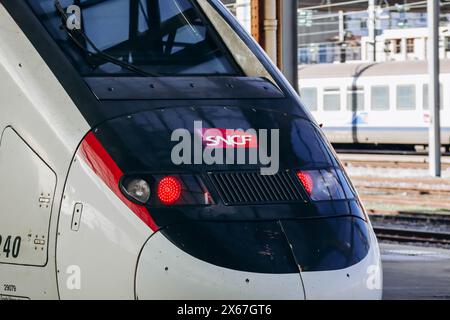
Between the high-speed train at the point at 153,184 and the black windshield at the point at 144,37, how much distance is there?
20 millimetres

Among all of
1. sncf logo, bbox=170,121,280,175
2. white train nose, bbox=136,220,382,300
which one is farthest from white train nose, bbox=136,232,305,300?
sncf logo, bbox=170,121,280,175

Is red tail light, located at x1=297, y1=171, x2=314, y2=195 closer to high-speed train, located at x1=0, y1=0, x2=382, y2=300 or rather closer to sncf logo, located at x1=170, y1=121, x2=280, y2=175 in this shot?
high-speed train, located at x1=0, y1=0, x2=382, y2=300

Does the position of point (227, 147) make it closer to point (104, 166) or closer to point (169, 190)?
point (169, 190)

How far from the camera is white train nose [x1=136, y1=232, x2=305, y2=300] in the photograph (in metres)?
5.03

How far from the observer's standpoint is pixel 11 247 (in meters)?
5.46

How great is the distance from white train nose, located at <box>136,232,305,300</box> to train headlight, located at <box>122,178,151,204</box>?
221 mm

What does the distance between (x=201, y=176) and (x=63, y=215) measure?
2.29 ft

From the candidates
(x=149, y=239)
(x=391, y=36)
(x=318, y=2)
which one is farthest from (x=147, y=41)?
(x=391, y=36)

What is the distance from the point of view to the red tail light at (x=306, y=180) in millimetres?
5523

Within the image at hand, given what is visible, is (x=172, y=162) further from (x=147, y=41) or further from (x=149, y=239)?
(x=147, y=41)

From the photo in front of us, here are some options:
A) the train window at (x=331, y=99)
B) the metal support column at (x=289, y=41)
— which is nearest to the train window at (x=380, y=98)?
the train window at (x=331, y=99)

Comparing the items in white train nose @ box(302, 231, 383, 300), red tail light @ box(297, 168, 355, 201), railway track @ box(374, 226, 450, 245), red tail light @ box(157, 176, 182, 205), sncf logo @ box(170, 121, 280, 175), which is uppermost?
sncf logo @ box(170, 121, 280, 175)

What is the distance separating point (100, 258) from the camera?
5117 mm

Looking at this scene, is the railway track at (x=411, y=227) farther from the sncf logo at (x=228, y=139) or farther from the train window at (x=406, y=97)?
the train window at (x=406, y=97)
